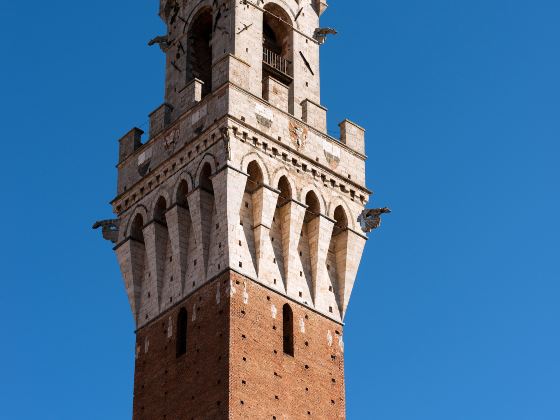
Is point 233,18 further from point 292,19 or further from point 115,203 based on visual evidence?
point 115,203

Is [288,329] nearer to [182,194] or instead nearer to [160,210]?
[182,194]

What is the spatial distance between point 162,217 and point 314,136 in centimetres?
562

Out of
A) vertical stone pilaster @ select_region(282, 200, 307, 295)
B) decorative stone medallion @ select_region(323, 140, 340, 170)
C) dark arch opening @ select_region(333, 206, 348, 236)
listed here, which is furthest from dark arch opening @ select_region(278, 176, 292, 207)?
decorative stone medallion @ select_region(323, 140, 340, 170)

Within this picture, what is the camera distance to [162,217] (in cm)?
4734

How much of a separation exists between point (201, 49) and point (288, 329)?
1197 cm

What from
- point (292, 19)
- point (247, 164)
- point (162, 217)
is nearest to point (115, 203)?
point (162, 217)

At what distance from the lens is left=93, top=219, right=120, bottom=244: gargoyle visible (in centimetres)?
4869

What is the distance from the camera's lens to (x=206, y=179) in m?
45.8

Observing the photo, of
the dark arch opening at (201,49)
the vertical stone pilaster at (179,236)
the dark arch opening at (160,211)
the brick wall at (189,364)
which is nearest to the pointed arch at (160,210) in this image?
the dark arch opening at (160,211)

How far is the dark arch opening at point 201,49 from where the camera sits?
50.9 m

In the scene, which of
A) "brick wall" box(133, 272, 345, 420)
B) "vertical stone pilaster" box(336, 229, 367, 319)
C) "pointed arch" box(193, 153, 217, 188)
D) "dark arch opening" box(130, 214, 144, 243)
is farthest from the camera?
"dark arch opening" box(130, 214, 144, 243)

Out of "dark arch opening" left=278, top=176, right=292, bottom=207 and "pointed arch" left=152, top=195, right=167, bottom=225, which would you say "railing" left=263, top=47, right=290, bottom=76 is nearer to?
"dark arch opening" left=278, top=176, right=292, bottom=207

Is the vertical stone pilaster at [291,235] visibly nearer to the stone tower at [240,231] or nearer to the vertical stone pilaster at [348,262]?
the stone tower at [240,231]

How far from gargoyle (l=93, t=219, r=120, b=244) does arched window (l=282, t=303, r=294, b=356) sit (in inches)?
279
